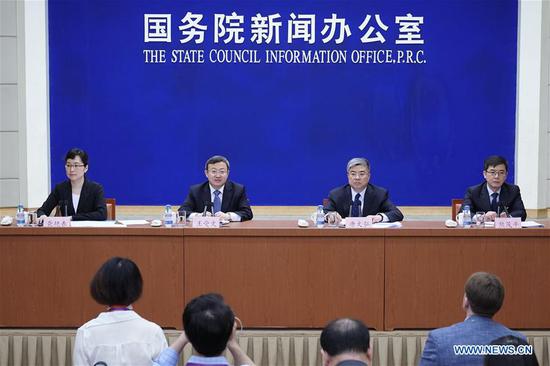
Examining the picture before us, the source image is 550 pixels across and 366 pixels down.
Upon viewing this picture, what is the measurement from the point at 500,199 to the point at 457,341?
260 cm

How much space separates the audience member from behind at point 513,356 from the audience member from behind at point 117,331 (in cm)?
94

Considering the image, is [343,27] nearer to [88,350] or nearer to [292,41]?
[292,41]

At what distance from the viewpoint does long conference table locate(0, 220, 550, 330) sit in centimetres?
352

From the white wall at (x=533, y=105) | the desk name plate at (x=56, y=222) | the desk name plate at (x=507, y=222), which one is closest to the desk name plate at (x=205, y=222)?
the desk name plate at (x=56, y=222)

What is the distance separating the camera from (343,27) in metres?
6.26

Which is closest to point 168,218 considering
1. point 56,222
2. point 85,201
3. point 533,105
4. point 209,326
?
point 56,222

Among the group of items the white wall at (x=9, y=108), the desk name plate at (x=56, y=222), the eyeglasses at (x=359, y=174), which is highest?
the white wall at (x=9, y=108)

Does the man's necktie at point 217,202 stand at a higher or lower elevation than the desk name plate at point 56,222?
higher

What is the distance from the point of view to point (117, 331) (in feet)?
6.99

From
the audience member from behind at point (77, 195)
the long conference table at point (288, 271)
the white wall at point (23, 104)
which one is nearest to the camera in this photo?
the long conference table at point (288, 271)

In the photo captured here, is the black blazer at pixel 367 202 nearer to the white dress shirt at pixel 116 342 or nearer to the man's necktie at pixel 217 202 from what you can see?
the man's necktie at pixel 217 202

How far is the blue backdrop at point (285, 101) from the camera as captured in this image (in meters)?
6.27

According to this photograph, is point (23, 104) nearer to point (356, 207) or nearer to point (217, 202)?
point (217, 202)

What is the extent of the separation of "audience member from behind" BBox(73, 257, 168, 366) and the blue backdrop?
4.27 m
